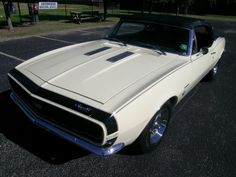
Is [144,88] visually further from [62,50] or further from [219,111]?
[219,111]

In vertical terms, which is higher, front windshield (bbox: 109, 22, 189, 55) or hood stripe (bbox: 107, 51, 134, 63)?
front windshield (bbox: 109, 22, 189, 55)

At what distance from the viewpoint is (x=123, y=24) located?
4.96 metres

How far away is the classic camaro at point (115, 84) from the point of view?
2801 mm

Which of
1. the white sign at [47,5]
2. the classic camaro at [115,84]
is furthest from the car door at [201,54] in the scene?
the white sign at [47,5]

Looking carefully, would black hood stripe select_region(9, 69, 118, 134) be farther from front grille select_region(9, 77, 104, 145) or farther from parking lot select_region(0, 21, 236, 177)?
parking lot select_region(0, 21, 236, 177)

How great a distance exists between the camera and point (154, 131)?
3643 mm

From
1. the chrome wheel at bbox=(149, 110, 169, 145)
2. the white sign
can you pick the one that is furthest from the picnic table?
the chrome wheel at bbox=(149, 110, 169, 145)

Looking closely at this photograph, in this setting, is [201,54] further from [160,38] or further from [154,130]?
[154,130]

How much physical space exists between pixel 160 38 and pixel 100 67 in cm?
144

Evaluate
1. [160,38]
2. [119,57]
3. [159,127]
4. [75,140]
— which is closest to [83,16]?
[160,38]

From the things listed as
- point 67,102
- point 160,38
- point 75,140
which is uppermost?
point 160,38

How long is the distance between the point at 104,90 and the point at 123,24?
2.33m

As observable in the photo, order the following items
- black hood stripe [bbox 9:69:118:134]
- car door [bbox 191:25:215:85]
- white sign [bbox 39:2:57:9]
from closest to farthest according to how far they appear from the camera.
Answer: black hood stripe [bbox 9:69:118:134] < car door [bbox 191:25:215:85] < white sign [bbox 39:2:57:9]

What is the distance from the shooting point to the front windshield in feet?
14.2
